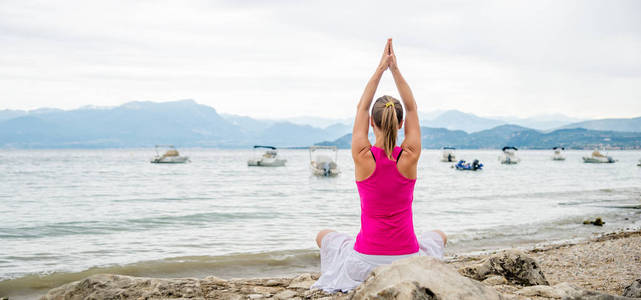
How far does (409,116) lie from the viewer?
3057 mm

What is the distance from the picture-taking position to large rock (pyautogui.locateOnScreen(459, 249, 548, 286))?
4445mm

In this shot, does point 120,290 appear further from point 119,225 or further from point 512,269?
point 119,225

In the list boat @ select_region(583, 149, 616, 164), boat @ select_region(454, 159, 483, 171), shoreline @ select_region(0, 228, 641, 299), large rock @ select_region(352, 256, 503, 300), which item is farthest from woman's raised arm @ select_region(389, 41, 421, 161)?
boat @ select_region(583, 149, 616, 164)

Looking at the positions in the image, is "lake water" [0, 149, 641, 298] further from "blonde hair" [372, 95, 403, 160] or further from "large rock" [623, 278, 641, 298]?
"blonde hair" [372, 95, 403, 160]

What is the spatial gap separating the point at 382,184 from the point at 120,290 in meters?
2.72

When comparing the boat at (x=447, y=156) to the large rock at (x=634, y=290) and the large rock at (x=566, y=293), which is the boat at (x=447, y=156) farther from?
the large rock at (x=566, y=293)

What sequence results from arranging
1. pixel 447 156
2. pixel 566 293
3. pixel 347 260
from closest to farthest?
pixel 347 260, pixel 566 293, pixel 447 156

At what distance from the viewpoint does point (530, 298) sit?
3.38 m

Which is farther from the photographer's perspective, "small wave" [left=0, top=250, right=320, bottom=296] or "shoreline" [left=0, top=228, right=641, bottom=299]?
"small wave" [left=0, top=250, right=320, bottom=296]

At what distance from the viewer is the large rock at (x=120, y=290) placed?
3996 millimetres

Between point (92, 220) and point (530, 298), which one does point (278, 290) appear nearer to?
point (530, 298)

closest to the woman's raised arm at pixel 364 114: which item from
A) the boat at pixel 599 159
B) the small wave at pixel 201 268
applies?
the small wave at pixel 201 268

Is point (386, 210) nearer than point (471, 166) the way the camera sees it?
Yes

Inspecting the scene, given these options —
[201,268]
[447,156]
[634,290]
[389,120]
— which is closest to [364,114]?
[389,120]
